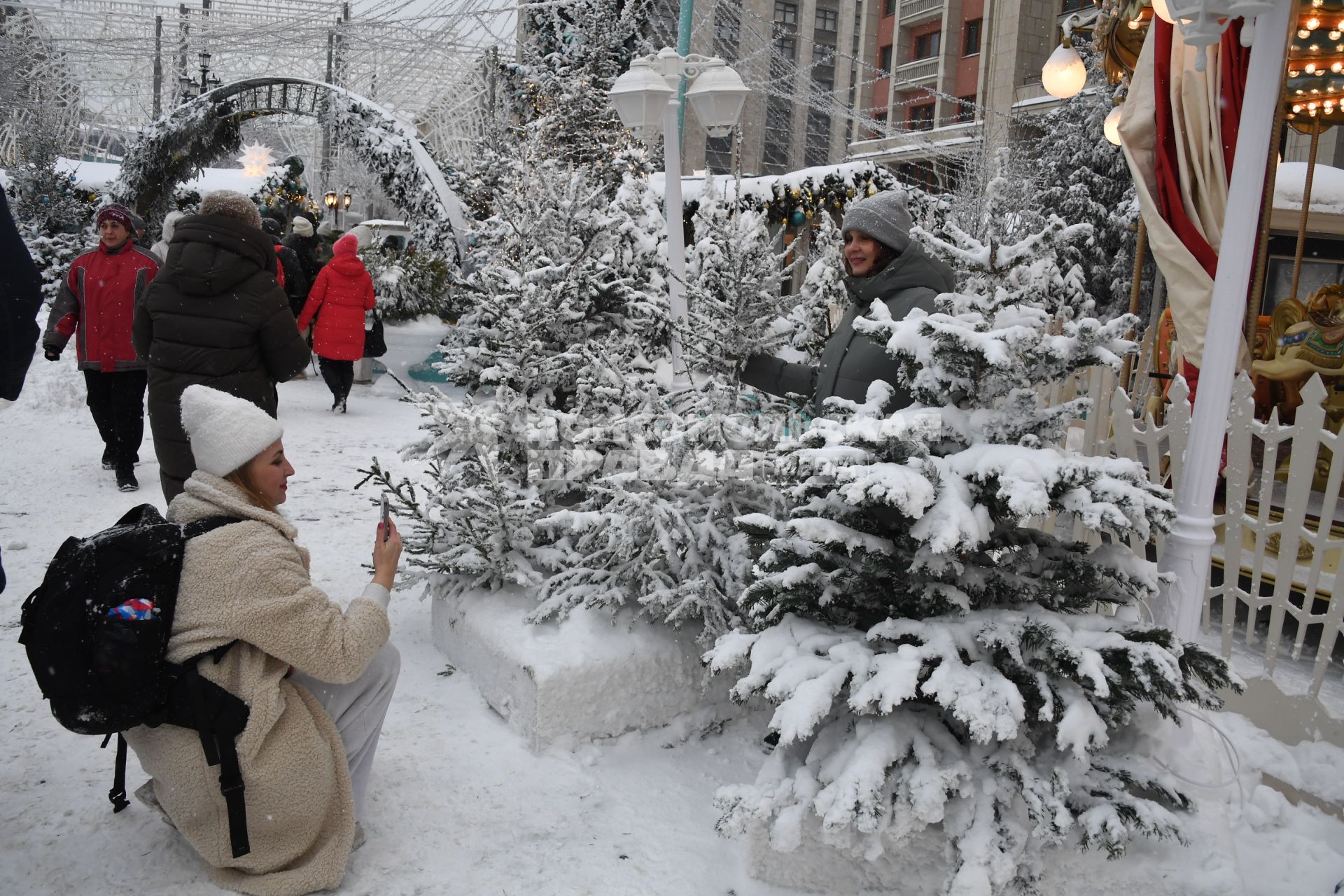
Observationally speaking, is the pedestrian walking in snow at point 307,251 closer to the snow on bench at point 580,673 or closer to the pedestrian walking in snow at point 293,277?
the pedestrian walking in snow at point 293,277

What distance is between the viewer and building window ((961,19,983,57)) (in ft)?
110

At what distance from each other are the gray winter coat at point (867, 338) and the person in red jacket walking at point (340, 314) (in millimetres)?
6575

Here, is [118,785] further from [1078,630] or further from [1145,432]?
[1145,432]

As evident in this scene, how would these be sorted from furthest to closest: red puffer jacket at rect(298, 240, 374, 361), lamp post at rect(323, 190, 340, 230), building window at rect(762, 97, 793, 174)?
building window at rect(762, 97, 793, 174)
lamp post at rect(323, 190, 340, 230)
red puffer jacket at rect(298, 240, 374, 361)

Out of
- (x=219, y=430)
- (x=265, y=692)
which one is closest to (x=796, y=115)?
(x=219, y=430)

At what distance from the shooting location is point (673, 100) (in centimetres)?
548

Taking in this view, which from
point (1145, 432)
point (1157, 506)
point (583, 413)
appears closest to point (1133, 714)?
point (1157, 506)

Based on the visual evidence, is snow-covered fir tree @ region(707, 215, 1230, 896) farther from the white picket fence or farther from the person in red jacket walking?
the person in red jacket walking

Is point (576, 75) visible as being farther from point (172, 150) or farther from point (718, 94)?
point (718, 94)

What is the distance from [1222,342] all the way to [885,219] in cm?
113

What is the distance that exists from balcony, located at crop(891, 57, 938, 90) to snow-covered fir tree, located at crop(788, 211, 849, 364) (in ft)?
100

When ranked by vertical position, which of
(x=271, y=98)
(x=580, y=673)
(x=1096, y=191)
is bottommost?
(x=580, y=673)

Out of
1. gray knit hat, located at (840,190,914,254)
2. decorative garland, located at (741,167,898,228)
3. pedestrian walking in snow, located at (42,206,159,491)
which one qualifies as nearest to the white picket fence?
gray knit hat, located at (840,190,914,254)

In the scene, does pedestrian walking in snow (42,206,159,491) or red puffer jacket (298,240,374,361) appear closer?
pedestrian walking in snow (42,206,159,491)
